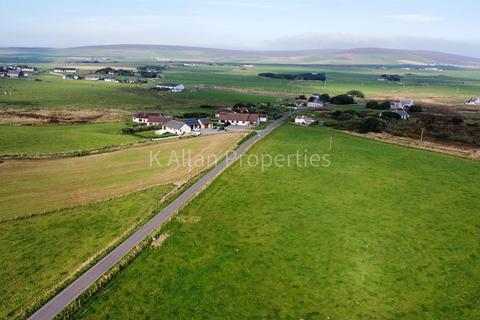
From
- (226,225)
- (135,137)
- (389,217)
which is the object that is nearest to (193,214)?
(226,225)

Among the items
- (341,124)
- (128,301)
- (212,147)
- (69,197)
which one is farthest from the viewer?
(341,124)

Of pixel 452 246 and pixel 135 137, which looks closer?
pixel 452 246

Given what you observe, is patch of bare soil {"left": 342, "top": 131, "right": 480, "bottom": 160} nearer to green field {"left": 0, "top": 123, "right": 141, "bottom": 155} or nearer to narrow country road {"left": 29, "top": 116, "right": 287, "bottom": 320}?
narrow country road {"left": 29, "top": 116, "right": 287, "bottom": 320}

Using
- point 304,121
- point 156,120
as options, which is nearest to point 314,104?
point 304,121

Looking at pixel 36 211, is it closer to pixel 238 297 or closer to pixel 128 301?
pixel 128 301

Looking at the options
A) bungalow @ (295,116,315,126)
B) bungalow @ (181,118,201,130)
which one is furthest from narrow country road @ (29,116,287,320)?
bungalow @ (295,116,315,126)

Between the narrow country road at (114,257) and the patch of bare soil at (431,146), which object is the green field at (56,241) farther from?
the patch of bare soil at (431,146)

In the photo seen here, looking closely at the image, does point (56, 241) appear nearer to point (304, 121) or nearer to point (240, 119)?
point (240, 119)
